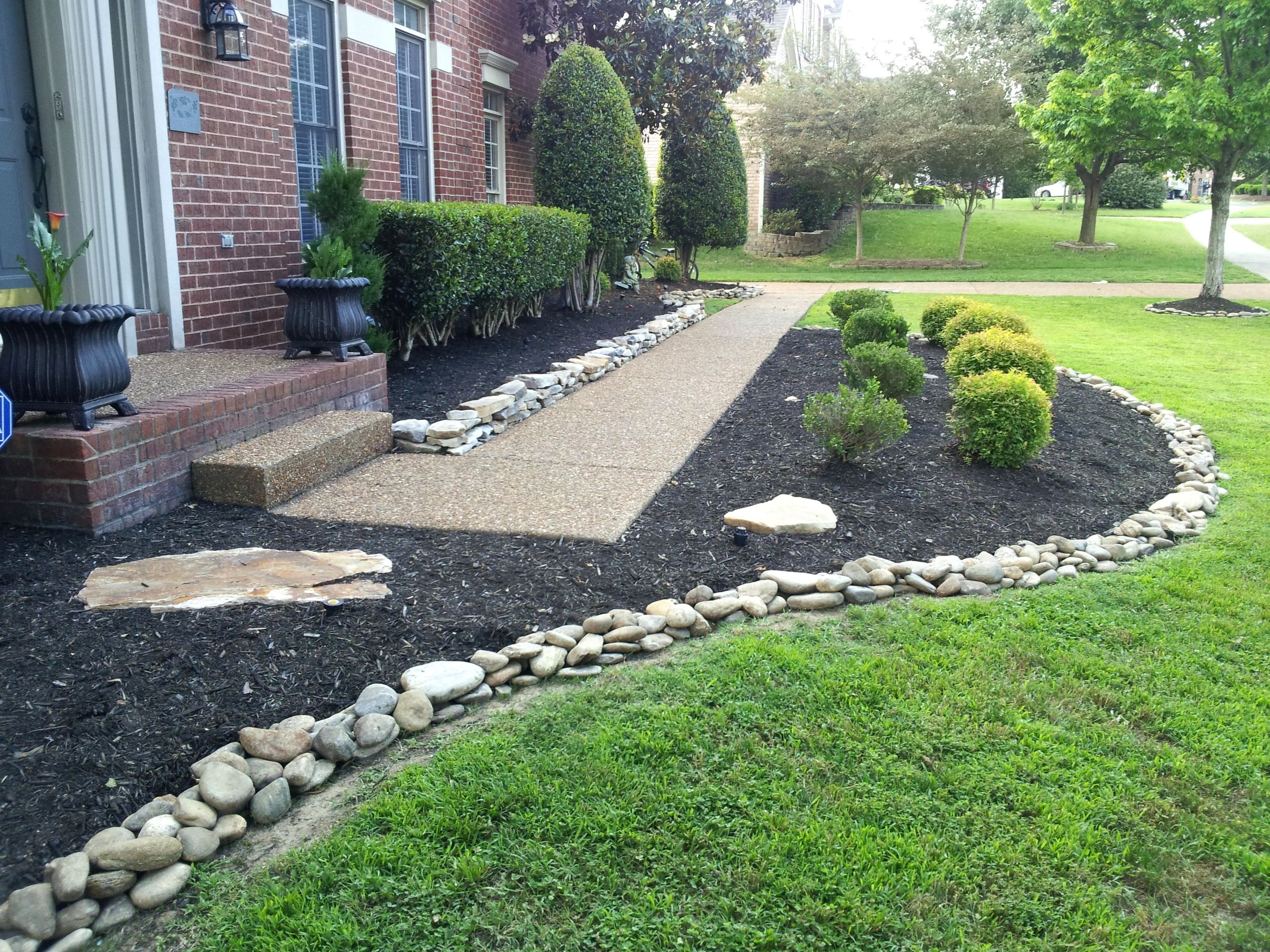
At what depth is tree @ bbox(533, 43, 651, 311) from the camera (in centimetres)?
1167

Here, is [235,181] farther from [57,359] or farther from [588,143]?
[588,143]

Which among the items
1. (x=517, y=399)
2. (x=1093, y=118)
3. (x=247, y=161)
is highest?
(x=1093, y=118)

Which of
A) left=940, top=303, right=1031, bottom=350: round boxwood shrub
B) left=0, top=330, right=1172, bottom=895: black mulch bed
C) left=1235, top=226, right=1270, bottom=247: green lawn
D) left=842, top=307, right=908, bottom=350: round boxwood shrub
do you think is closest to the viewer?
left=0, top=330, right=1172, bottom=895: black mulch bed

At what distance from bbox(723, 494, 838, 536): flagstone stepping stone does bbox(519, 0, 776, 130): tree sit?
1014 centimetres

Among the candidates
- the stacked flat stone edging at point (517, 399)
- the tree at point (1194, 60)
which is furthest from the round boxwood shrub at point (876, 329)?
the tree at point (1194, 60)

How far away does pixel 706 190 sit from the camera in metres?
16.3

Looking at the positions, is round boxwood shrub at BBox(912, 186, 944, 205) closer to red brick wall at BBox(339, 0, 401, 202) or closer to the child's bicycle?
the child's bicycle

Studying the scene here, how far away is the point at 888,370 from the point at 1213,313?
11074 millimetres

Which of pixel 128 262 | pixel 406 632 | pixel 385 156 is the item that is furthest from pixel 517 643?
pixel 385 156

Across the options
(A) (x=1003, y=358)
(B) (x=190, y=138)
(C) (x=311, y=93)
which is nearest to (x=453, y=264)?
(C) (x=311, y=93)

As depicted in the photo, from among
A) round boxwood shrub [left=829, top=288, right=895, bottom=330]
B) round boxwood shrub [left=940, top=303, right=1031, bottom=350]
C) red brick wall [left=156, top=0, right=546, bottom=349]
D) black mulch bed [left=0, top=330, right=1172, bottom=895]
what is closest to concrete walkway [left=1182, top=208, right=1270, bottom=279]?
round boxwood shrub [left=829, top=288, right=895, bottom=330]

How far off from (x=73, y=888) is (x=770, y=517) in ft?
10.6

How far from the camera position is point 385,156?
9227 millimetres

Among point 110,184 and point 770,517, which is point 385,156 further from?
point 770,517
